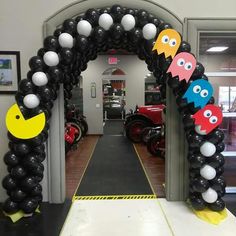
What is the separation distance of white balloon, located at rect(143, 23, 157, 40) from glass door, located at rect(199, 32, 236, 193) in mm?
967

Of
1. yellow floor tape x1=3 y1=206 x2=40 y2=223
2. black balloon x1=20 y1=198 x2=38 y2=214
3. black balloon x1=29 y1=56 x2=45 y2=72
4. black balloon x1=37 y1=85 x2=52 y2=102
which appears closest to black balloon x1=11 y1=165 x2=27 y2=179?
black balloon x1=20 y1=198 x2=38 y2=214

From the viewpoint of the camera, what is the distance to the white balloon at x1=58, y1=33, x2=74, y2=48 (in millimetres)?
2990

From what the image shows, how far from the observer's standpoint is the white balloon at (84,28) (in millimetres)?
2977

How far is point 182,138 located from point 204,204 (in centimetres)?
90

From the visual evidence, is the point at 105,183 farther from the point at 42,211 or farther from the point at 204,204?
the point at 204,204

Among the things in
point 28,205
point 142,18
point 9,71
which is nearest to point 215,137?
point 142,18

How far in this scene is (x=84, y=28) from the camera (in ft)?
9.78

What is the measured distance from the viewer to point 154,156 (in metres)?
6.29

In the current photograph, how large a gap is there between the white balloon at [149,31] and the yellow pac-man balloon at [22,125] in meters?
1.63

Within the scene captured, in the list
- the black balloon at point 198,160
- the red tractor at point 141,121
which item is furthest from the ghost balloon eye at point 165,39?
the red tractor at point 141,121

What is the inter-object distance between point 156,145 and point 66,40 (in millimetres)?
3850

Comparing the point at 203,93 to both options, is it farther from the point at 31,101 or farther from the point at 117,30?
the point at 31,101

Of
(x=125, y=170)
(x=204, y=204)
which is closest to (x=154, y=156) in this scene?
(x=125, y=170)

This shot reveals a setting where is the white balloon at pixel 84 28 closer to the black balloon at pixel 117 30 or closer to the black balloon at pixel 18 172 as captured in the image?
the black balloon at pixel 117 30
